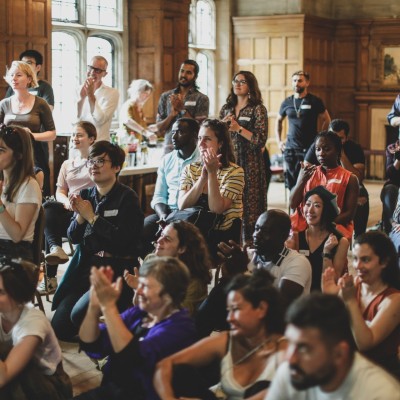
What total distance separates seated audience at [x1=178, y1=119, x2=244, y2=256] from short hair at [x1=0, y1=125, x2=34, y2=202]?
3.47 feet

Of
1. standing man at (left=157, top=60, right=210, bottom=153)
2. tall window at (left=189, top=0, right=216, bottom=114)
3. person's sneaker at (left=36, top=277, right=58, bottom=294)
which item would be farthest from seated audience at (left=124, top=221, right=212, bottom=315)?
tall window at (left=189, top=0, right=216, bottom=114)

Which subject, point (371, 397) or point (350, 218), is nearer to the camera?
point (371, 397)

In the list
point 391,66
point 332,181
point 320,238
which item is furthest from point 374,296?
point 391,66

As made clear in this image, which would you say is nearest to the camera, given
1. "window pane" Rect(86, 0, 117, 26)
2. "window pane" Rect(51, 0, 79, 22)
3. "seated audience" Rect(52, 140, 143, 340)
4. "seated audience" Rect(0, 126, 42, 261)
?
"seated audience" Rect(0, 126, 42, 261)

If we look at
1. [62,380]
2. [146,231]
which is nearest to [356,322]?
[62,380]

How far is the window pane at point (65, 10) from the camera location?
992 centimetres

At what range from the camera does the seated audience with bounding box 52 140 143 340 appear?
14.1 ft

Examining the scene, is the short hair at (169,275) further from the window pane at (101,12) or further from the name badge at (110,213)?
the window pane at (101,12)

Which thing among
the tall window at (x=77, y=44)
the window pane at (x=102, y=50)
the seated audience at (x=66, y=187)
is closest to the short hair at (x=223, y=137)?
the seated audience at (x=66, y=187)

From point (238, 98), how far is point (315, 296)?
15.0ft

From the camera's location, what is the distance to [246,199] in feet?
22.2

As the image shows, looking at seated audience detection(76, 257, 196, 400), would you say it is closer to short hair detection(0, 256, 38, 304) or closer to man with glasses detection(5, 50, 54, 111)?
short hair detection(0, 256, 38, 304)

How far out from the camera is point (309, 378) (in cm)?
209

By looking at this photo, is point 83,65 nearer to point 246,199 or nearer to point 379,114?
point 246,199
